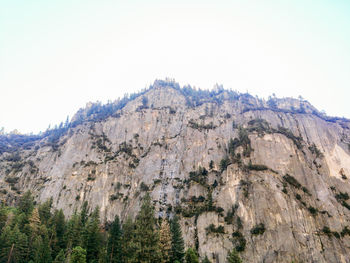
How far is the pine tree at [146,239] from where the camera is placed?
3838 cm

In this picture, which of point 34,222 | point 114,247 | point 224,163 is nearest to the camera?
point 114,247

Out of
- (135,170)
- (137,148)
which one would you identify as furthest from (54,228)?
(137,148)

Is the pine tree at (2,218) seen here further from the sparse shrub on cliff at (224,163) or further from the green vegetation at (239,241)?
the sparse shrub on cliff at (224,163)

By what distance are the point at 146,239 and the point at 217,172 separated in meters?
56.8

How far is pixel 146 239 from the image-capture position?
3972 centimetres

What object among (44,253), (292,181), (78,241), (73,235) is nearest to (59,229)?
(73,235)

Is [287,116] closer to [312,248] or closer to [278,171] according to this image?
[278,171]

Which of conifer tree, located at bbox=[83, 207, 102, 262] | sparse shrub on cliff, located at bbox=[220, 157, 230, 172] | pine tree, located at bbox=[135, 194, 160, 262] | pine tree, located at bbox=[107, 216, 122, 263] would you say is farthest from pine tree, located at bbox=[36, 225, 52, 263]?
sparse shrub on cliff, located at bbox=[220, 157, 230, 172]

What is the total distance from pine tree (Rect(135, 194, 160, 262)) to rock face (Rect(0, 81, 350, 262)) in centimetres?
3401

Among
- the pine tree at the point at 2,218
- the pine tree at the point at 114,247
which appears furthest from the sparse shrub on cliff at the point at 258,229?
the pine tree at the point at 2,218

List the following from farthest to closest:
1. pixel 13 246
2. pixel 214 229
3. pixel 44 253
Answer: pixel 214 229 < pixel 13 246 < pixel 44 253

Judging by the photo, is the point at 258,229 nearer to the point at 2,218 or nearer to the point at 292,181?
the point at 292,181

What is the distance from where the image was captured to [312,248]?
6116 centimetres

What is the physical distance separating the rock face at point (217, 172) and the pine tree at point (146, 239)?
112ft
